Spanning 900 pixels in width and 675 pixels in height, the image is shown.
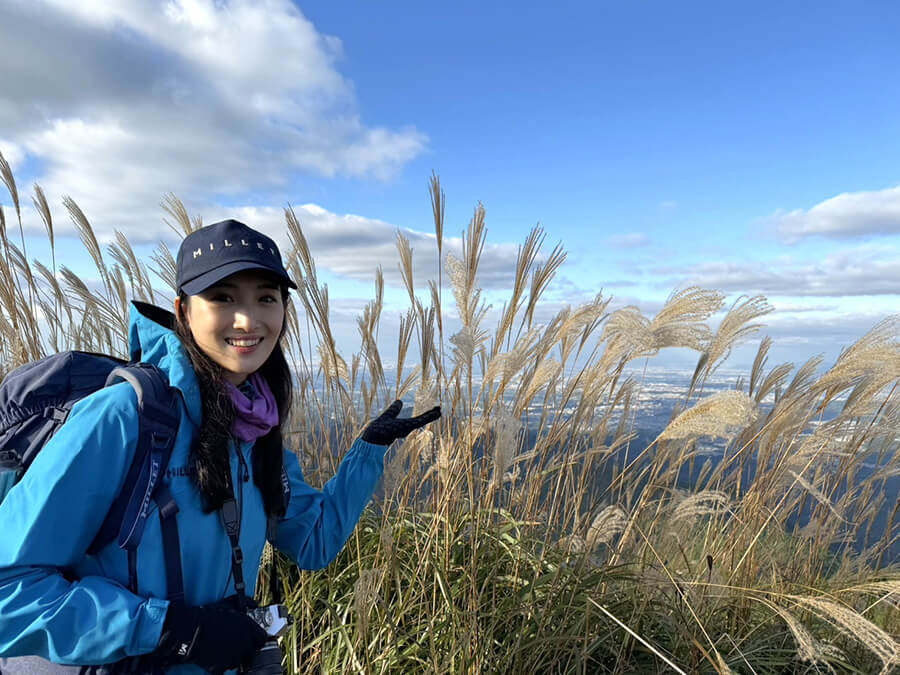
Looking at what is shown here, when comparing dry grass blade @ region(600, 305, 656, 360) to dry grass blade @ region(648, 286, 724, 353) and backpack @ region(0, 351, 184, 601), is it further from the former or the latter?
backpack @ region(0, 351, 184, 601)

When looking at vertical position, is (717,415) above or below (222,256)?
below

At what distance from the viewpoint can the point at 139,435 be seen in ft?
3.64

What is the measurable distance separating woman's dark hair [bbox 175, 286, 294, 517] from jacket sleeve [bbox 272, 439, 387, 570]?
172mm

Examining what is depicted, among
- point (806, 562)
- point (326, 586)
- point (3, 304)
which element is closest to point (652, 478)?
point (806, 562)

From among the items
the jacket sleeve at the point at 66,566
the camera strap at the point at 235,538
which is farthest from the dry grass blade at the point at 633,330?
the jacket sleeve at the point at 66,566

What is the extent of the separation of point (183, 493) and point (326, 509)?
0.59 meters

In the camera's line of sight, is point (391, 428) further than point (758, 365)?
No

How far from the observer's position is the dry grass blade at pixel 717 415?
179cm

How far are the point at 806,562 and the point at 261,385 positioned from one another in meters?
2.81

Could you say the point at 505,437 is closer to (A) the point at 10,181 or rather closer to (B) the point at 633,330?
(B) the point at 633,330

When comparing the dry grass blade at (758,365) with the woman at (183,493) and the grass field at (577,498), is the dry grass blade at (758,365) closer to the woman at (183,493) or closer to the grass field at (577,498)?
the grass field at (577,498)

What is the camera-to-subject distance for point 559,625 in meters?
1.93

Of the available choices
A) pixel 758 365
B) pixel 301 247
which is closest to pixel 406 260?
pixel 301 247

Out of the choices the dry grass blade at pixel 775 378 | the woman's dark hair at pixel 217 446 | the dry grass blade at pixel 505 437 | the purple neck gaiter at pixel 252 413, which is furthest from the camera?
the dry grass blade at pixel 775 378
